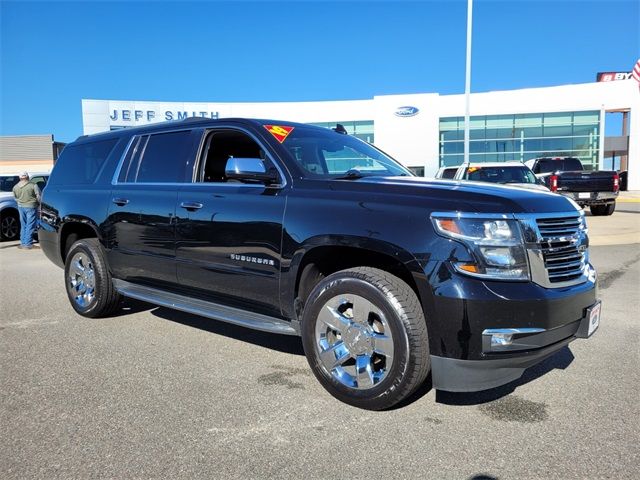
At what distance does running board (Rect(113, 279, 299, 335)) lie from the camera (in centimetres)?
372

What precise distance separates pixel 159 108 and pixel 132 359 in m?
40.0

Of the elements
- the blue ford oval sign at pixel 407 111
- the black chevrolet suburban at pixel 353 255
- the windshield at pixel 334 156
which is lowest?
the black chevrolet suburban at pixel 353 255

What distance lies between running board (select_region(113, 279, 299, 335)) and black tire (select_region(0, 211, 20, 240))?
1059 cm

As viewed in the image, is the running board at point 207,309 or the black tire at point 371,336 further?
the running board at point 207,309

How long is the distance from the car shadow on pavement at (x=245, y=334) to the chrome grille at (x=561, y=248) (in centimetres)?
222

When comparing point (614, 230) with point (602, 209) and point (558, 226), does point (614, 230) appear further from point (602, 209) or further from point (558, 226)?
point (558, 226)

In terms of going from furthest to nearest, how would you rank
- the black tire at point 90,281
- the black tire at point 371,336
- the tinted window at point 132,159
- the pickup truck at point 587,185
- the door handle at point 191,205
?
the pickup truck at point 587,185 → the black tire at point 90,281 → the tinted window at point 132,159 → the door handle at point 191,205 → the black tire at point 371,336

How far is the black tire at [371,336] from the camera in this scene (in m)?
2.96

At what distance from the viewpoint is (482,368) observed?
2.83 metres

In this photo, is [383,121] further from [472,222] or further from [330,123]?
[472,222]

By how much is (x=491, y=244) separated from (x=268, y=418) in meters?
1.68

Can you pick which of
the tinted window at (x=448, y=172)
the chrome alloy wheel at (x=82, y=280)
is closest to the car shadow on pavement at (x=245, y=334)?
the chrome alloy wheel at (x=82, y=280)

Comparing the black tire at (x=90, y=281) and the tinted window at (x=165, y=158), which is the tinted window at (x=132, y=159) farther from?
the black tire at (x=90, y=281)

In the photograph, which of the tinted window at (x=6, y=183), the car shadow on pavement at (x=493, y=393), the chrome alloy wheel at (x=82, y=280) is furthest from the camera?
the tinted window at (x=6, y=183)
